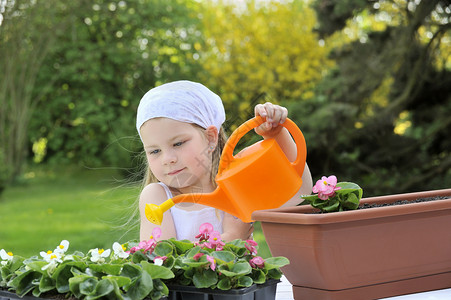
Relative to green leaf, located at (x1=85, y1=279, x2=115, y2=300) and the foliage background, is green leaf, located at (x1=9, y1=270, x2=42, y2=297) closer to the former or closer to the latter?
green leaf, located at (x1=85, y1=279, x2=115, y2=300)

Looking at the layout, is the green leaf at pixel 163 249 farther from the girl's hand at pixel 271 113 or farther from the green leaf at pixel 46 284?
the girl's hand at pixel 271 113

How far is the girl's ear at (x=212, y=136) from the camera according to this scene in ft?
4.61

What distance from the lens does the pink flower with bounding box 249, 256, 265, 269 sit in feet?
3.00

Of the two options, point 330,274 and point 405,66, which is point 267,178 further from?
point 405,66

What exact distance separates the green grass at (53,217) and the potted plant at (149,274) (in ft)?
8.73

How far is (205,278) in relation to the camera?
0.88 m

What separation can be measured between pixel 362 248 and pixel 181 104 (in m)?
0.57

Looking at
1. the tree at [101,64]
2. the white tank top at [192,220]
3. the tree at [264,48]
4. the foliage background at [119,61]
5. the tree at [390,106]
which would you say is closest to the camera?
the white tank top at [192,220]

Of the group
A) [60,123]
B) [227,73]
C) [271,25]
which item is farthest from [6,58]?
[271,25]

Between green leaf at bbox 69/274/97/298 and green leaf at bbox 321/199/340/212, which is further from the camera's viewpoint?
green leaf at bbox 321/199/340/212

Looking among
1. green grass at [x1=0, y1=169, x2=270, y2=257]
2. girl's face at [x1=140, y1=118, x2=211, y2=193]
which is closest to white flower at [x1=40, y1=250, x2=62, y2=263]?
girl's face at [x1=140, y1=118, x2=211, y2=193]

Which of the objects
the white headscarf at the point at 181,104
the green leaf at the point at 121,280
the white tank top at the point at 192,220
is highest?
the white headscarf at the point at 181,104

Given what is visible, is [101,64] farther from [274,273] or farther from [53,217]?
[274,273]

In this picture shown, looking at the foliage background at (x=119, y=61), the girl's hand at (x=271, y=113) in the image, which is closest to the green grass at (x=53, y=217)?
the foliage background at (x=119, y=61)
